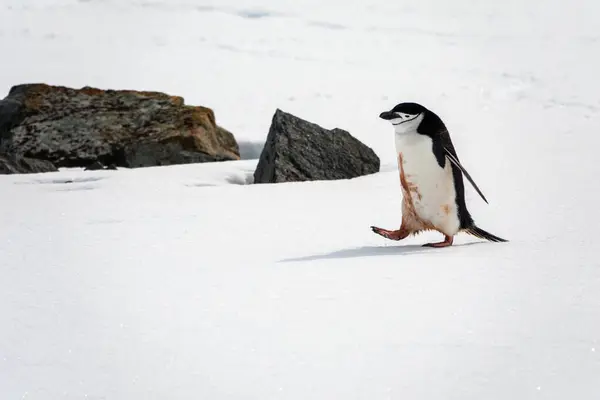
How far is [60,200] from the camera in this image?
4.34 meters

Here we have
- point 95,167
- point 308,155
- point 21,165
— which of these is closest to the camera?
point 308,155

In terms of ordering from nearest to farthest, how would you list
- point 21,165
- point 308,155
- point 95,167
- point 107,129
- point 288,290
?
point 288,290, point 308,155, point 21,165, point 95,167, point 107,129

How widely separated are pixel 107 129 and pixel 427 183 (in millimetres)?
4059

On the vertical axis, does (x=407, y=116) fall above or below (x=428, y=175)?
above

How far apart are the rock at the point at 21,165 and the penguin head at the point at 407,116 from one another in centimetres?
346

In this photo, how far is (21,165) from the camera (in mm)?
5762

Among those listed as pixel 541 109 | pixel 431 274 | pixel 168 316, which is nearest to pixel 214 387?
pixel 168 316

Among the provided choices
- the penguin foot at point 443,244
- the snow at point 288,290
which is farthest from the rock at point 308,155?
the penguin foot at point 443,244

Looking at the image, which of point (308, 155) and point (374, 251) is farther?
point (308, 155)

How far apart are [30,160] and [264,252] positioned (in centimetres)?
344

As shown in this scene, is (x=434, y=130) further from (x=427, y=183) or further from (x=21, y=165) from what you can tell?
(x=21, y=165)

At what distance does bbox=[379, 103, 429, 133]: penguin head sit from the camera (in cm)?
A: 305

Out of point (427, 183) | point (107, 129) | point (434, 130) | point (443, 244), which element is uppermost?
point (434, 130)

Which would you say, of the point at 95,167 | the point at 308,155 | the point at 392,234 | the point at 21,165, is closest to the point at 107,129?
the point at 95,167
